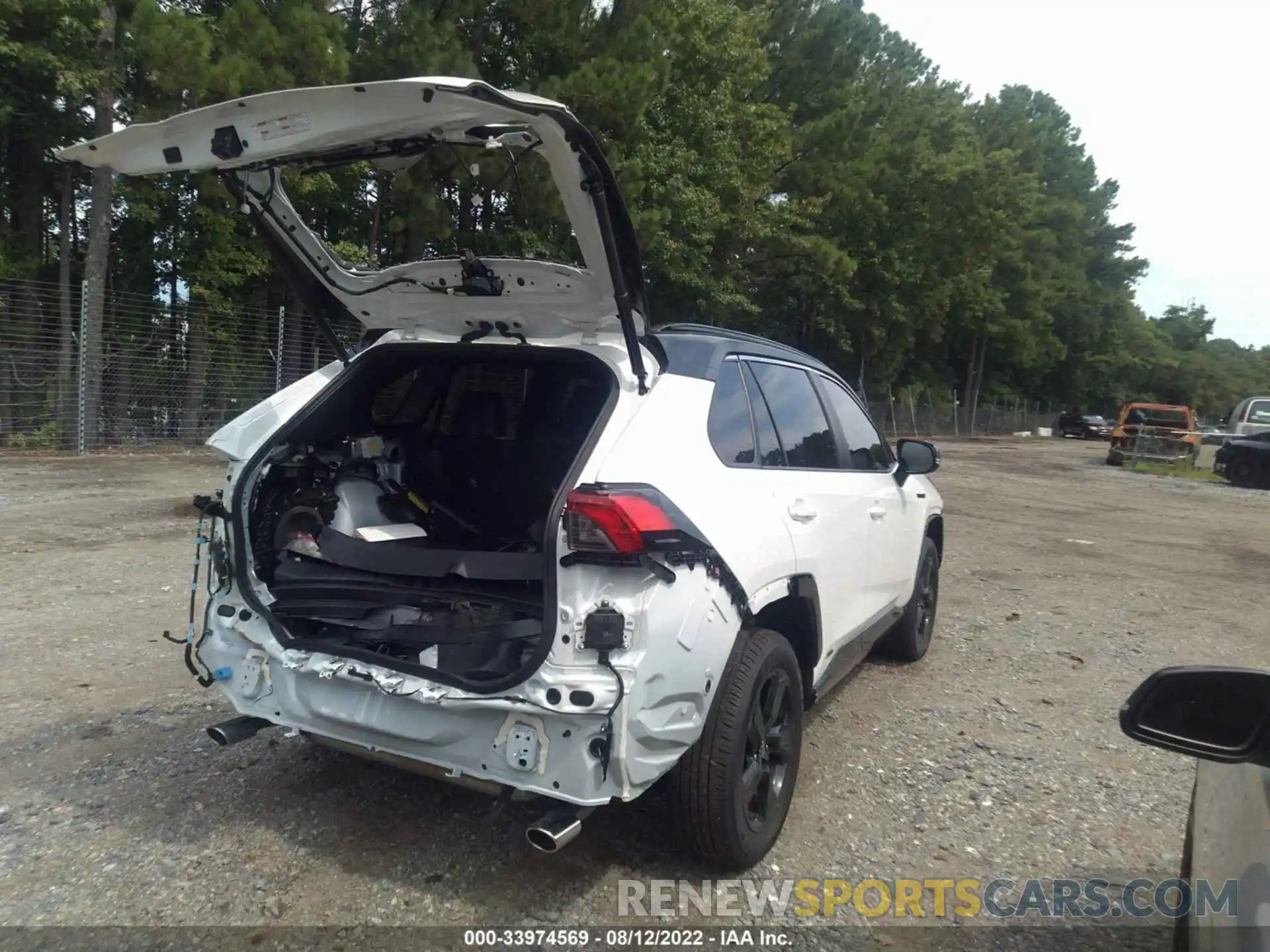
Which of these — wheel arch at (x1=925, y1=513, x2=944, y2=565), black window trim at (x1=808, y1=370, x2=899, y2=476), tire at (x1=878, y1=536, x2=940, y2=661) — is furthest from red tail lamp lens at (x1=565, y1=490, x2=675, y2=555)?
wheel arch at (x1=925, y1=513, x2=944, y2=565)

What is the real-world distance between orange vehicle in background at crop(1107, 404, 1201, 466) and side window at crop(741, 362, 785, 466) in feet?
82.0

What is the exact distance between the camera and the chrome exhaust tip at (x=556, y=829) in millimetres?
2531

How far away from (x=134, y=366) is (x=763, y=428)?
48.6 ft

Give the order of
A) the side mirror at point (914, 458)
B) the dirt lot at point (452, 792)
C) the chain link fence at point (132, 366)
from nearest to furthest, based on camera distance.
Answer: the dirt lot at point (452, 792)
the side mirror at point (914, 458)
the chain link fence at point (132, 366)

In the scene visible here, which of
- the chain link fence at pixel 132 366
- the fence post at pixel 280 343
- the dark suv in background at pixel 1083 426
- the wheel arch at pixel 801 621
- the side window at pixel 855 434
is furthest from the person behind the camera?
the dark suv in background at pixel 1083 426

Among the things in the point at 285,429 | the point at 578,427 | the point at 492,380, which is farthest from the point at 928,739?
the point at 285,429

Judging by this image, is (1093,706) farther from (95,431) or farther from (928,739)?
(95,431)

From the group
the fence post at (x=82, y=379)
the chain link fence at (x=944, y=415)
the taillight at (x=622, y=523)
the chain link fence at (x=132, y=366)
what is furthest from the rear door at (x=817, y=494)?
the chain link fence at (x=944, y=415)

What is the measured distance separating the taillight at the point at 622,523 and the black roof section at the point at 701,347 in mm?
682

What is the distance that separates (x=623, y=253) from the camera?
3.12 m

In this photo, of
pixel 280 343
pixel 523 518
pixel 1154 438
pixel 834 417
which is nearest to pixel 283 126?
pixel 523 518

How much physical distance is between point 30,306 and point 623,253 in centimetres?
1494

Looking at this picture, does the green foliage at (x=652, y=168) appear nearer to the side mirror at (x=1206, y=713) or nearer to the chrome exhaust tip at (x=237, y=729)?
the chrome exhaust tip at (x=237, y=729)

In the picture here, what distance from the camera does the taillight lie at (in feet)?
8.65
